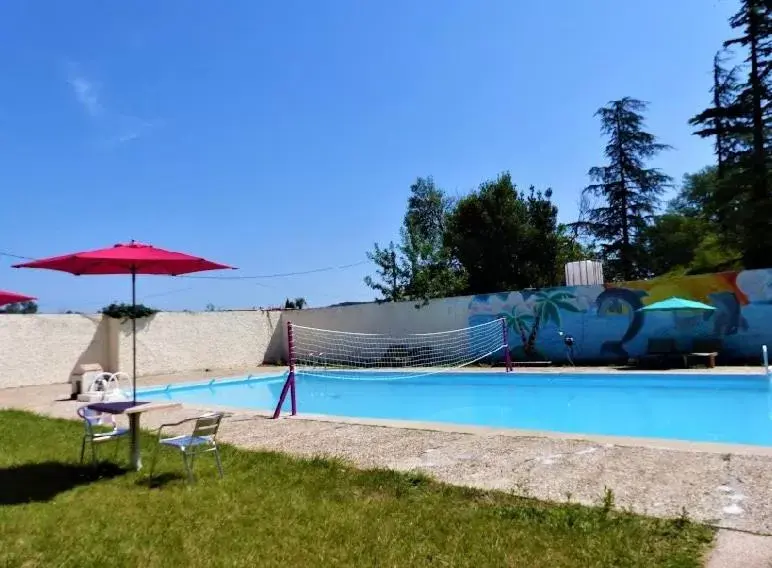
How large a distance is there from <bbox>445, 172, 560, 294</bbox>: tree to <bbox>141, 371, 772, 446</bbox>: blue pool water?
29.2 ft

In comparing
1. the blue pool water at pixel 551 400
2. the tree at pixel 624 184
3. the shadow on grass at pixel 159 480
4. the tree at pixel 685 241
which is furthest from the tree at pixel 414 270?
the shadow on grass at pixel 159 480

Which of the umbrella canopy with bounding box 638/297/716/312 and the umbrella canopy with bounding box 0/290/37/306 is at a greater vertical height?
the umbrella canopy with bounding box 0/290/37/306

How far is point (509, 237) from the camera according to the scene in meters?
24.4

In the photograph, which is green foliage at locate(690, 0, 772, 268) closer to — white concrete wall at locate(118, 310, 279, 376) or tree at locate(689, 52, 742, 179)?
tree at locate(689, 52, 742, 179)

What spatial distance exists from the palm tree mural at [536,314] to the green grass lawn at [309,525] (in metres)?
13.0

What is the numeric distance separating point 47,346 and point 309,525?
16.4 m

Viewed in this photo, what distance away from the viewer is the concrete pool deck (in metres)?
3.84

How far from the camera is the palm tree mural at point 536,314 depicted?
17.1 meters

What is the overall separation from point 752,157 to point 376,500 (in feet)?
79.5

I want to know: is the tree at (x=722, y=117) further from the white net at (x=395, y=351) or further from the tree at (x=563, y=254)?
the white net at (x=395, y=351)

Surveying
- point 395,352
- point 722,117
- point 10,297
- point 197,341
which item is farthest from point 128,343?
point 722,117

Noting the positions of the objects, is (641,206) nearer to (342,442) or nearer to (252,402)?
(252,402)

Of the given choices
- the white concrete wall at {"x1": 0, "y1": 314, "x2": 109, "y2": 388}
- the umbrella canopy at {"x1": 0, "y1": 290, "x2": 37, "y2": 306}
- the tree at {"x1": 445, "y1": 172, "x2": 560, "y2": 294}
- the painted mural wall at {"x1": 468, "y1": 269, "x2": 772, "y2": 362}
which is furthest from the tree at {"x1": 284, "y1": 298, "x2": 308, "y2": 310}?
the umbrella canopy at {"x1": 0, "y1": 290, "x2": 37, "y2": 306}

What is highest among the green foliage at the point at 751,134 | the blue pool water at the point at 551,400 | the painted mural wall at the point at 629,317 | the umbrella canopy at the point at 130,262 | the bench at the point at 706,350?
the green foliage at the point at 751,134
